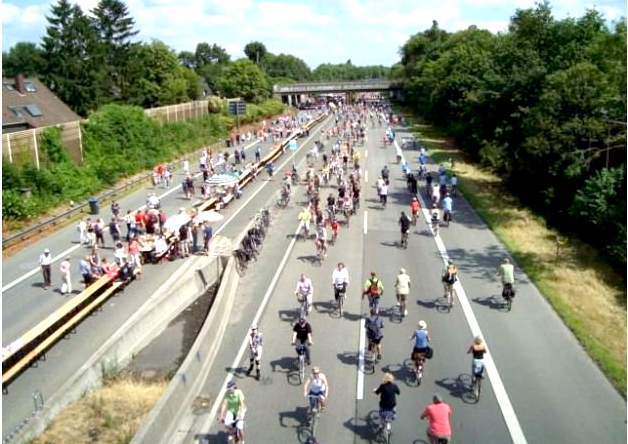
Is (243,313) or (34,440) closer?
(34,440)

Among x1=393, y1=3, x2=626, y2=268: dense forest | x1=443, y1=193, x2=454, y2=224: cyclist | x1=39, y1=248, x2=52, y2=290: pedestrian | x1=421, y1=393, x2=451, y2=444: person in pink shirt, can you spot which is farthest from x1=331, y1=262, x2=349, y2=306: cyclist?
x1=443, y1=193, x2=454, y2=224: cyclist

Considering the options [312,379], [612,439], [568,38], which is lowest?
[612,439]

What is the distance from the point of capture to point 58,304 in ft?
68.2

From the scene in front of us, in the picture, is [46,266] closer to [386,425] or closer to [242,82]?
[386,425]

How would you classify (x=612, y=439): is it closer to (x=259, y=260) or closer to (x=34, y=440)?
(x=34, y=440)

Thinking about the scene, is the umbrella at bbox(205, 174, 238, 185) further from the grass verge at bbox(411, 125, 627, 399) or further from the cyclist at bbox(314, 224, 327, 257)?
the grass verge at bbox(411, 125, 627, 399)

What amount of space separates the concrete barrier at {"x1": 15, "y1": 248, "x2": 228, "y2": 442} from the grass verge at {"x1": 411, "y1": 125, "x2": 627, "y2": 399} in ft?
40.2

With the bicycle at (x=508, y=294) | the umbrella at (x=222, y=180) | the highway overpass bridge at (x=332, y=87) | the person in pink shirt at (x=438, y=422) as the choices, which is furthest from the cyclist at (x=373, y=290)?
the highway overpass bridge at (x=332, y=87)

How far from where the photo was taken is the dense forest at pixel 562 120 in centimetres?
2808

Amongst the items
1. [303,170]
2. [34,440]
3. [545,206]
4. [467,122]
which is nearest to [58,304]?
[34,440]

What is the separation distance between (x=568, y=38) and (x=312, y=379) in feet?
112

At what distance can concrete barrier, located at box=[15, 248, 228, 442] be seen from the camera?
13868mm

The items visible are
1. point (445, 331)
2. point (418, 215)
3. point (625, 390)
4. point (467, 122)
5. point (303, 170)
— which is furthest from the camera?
point (467, 122)

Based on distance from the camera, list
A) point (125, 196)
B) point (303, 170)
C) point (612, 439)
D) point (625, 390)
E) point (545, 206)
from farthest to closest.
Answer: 1. point (303, 170)
2. point (125, 196)
3. point (545, 206)
4. point (625, 390)
5. point (612, 439)
